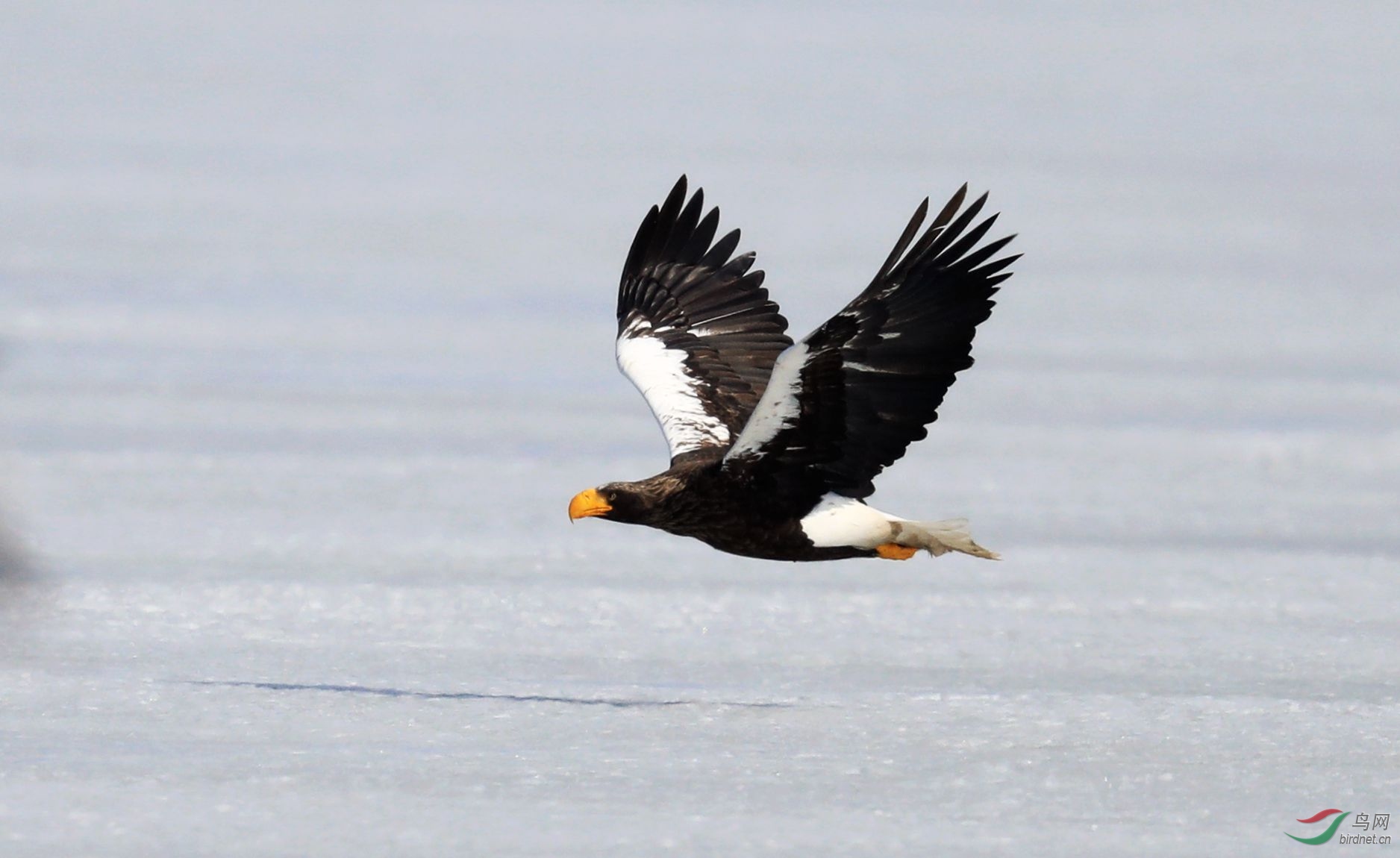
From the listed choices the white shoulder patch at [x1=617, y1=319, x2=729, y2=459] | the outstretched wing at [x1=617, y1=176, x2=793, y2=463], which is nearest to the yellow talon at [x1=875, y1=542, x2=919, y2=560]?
the white shoulder patch at [x1=617, y1=319, x2=729, y2=459]

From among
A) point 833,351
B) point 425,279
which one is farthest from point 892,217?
point 833,351

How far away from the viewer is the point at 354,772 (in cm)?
591

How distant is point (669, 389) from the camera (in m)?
8.28

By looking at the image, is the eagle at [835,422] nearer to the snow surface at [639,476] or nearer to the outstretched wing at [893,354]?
the outstretched wing at [893,354]

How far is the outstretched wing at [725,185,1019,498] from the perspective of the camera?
667 centimetres

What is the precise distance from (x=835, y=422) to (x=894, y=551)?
58 cm

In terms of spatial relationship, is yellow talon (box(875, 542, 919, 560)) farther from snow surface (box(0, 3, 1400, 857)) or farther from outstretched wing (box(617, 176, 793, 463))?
outstretched wing (box(617, 176, 793, 463))

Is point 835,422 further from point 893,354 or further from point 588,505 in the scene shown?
point 588,505

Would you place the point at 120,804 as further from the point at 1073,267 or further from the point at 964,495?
the point at 1073,267

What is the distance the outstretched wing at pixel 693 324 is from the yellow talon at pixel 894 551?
37.7 inches

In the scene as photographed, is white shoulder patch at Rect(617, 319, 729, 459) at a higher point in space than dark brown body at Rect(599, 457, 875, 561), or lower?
higher

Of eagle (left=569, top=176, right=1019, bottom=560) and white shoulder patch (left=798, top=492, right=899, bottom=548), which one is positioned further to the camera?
white shoulder patch (left=798, top=492, right=899, bottom=548)

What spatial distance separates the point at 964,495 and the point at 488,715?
3.12 metres

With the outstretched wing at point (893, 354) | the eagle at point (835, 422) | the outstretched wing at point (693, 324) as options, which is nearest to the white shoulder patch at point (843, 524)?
the eagle at point (835, 422)
